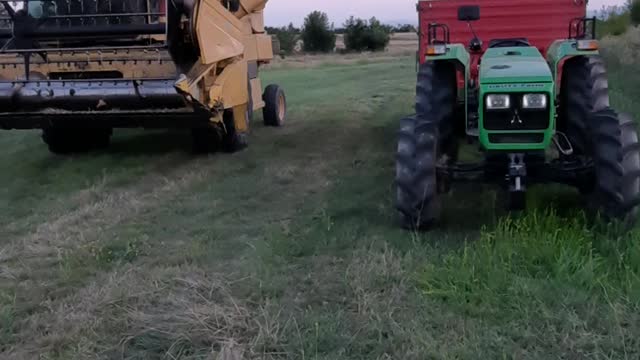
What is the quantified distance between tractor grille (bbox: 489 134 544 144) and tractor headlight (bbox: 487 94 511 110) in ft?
0.65

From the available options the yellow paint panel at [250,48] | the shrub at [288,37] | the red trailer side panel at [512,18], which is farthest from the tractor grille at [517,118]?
the shrub at [288,37]

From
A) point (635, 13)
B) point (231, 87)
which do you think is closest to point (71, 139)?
point (231, 87)

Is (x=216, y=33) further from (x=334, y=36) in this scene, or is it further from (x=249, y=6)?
(x=334, y=36)

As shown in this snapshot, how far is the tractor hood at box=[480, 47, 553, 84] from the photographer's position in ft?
16.7

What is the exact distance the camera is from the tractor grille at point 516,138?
5.18 metres

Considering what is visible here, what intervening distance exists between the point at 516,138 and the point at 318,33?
42.9 metres

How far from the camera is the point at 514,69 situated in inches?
206

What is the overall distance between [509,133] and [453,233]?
787 mm

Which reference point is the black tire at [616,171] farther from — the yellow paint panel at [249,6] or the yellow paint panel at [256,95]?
the yellow paint panel at [256,95]

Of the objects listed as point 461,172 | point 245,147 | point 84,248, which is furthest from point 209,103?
point 461,172

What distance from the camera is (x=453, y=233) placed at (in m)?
5.37

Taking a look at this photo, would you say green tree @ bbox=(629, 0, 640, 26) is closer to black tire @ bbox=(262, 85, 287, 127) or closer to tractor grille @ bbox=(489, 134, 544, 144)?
black tire @ bbox=(262, 85, 287, 127)

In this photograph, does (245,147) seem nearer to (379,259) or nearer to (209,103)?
(209,103)

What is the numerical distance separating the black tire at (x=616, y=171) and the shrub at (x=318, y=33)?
141ft
